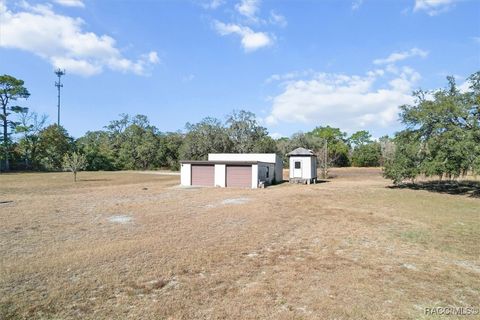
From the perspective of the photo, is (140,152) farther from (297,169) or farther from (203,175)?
(297,169)

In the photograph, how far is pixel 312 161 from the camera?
30906 mm

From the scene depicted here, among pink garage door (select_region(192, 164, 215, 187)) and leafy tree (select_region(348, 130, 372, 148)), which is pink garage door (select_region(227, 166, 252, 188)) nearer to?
pink garage door (select_region(192, 164, 215, 187))

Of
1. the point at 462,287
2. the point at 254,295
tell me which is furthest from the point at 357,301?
the point at 462,287

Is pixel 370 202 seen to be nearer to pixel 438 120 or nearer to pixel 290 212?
pixel 290 212

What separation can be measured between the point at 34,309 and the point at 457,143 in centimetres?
2200

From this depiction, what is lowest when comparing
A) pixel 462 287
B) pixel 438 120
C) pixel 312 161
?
pixel 462 287

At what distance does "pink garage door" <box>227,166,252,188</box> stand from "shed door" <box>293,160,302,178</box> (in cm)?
568

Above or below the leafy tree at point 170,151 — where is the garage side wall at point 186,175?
below

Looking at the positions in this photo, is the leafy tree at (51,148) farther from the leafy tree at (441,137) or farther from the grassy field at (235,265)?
the leafy tree at (441,137)

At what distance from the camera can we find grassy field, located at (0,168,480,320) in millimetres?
4949

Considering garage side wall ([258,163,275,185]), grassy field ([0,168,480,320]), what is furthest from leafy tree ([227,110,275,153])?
grassy field ([0,168,480,320])

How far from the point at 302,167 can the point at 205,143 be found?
24142 millimetres

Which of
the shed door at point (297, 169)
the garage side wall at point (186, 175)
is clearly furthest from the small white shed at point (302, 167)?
the garage side wall at point (186, 175)

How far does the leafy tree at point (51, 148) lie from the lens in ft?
171
